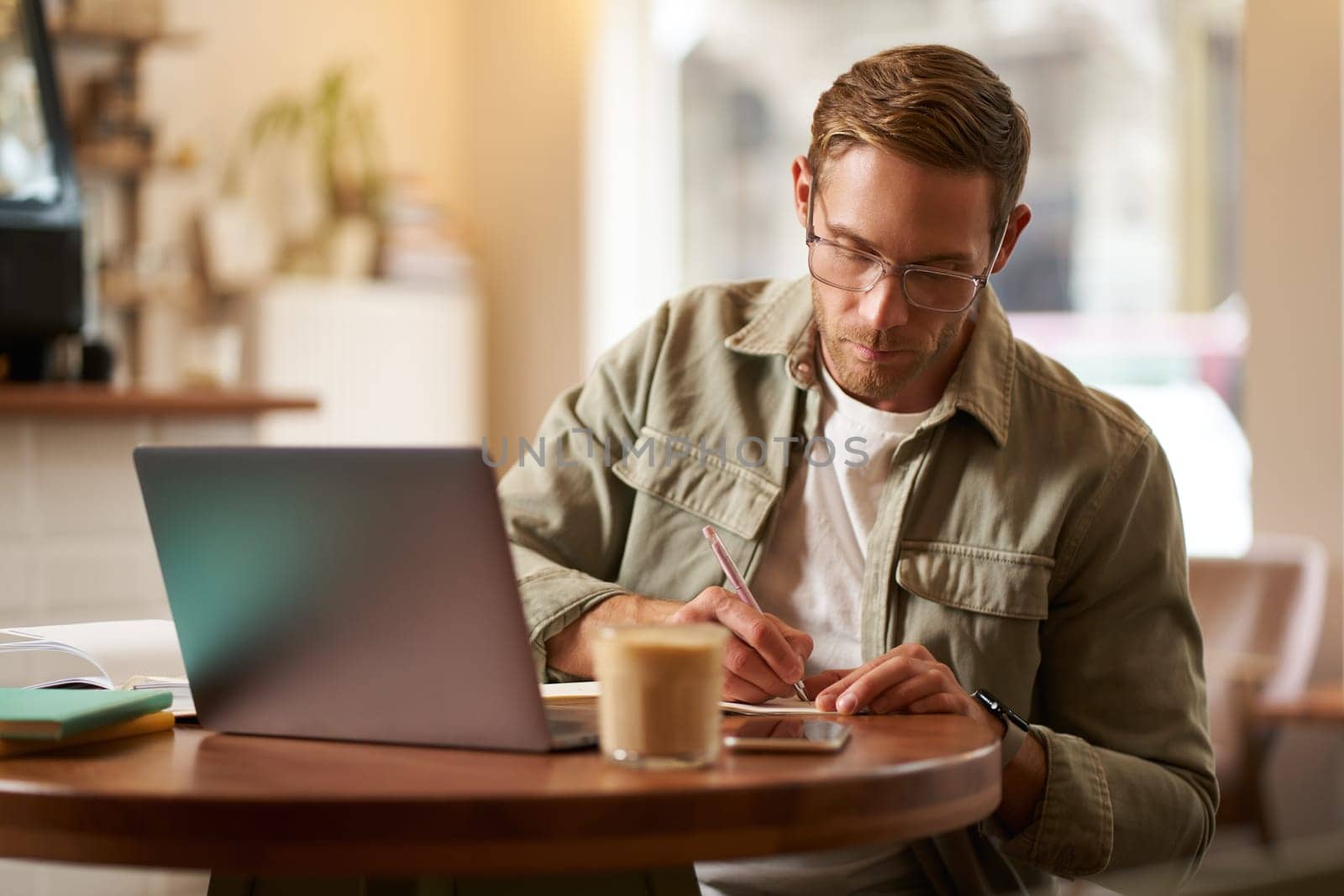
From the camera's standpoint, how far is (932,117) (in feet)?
4.73

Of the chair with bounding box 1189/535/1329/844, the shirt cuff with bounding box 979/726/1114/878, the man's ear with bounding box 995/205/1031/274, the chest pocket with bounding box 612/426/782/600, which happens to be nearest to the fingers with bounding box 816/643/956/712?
the shirt cuff with bounding box 979/726/1114/878

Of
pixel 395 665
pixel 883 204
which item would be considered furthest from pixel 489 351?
pixel 395 665

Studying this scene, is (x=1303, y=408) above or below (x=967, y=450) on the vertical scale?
below

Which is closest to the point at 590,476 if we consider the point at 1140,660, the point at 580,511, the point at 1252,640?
the point at 580,511

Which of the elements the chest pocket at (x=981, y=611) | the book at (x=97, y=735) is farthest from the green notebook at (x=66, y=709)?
the chest pocket at (x=981, y=611)

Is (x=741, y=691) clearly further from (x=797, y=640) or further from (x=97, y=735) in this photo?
(x=97, y=735)

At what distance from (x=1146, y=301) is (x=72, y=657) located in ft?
10.9

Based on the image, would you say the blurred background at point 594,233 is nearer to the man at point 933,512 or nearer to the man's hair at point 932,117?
the man at point 933,512

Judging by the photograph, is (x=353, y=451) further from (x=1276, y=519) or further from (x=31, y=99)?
(x=1276, y=519)

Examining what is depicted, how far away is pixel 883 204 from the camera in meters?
1.44

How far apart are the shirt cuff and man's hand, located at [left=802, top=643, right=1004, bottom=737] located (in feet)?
0.42

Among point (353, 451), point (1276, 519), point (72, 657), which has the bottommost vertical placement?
point (1276, 519)

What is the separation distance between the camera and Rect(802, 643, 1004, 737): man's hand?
44.8 inches

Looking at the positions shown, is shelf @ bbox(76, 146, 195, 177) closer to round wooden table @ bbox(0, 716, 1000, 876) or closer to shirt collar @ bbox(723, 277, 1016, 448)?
shirt collar @ bbox(723, 277, 1016, 448)
